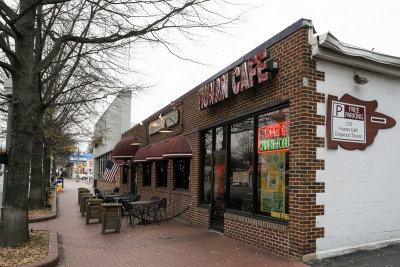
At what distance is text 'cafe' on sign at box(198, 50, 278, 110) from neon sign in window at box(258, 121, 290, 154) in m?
1.05

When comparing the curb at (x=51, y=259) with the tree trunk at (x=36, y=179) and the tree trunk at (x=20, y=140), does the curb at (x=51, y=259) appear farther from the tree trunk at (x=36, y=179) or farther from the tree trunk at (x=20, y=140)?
the tree trunk at (x=36, y=179)

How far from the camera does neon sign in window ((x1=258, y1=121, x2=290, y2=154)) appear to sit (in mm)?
7430

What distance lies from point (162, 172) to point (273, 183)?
350 inches

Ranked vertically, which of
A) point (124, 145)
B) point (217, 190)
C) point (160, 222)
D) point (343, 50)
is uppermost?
point (343, 50)

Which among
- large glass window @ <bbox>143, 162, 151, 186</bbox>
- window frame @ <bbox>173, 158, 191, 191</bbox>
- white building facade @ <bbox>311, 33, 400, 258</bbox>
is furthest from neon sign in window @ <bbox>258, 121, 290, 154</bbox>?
large glass window @ <bbox>143, 162, 151, 186</bbox>

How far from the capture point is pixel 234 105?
933cm

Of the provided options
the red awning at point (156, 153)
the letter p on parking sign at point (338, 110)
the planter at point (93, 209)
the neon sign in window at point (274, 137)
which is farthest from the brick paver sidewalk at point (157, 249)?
the red awning at point (156, 153)

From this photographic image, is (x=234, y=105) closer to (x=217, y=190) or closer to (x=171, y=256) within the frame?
(x=217, y=190)

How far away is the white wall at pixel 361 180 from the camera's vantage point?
682 centimetres

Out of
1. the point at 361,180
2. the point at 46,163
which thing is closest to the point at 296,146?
the point at 361,180

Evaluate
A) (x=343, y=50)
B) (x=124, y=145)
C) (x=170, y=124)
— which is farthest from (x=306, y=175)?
(x=124, y=145)

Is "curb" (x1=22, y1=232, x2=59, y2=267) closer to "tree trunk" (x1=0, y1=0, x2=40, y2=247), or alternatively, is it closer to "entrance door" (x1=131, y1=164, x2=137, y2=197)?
"tree trunk" (x1=0, y1=0, x2=40, y2=247)

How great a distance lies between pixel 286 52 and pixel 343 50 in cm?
111

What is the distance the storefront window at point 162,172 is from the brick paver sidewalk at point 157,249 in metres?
4.20
